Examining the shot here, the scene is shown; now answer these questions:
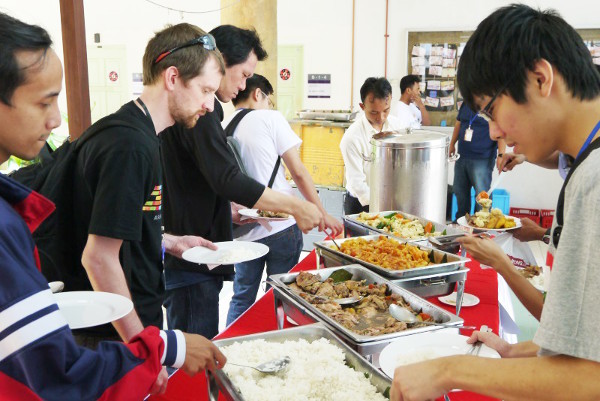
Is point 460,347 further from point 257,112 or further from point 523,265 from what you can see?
point 257,112

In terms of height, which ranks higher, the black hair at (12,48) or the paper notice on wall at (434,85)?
the paper notice on wall at (434,85)

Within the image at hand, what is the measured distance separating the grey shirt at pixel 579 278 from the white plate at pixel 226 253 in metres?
1.27

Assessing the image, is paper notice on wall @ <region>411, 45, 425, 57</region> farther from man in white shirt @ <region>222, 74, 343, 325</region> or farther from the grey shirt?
the grey shirt

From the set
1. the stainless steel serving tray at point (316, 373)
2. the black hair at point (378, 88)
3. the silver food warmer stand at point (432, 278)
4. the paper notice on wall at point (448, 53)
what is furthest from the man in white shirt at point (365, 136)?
the paper notice on wall at point (448, 53)

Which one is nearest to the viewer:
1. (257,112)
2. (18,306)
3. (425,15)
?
(18,306)

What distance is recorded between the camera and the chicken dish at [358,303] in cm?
148

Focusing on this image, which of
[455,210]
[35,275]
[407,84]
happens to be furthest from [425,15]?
[35,275]

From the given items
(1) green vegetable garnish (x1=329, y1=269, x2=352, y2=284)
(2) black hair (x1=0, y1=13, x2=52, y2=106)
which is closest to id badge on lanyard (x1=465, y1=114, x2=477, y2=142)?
(1) green vegetable garnish (x1=329, y1=269, x2=352, y2=284)

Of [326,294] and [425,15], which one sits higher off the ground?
[425,15]

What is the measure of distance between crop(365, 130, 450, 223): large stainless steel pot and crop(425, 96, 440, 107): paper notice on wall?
3971 millimetres

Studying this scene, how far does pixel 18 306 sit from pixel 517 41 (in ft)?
2.86

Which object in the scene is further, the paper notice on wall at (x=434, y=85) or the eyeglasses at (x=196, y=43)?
the paper notice on wall at (x=434, y=85)

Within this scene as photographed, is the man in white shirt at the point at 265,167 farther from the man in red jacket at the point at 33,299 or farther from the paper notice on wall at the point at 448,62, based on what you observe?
the paper notice on wall at the point at 448,62

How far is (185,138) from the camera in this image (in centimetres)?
222
